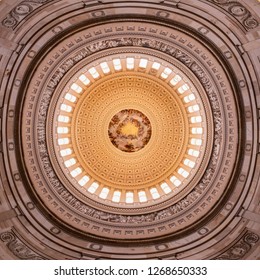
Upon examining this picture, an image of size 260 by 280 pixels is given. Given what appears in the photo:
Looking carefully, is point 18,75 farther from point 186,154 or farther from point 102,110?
point 186,154

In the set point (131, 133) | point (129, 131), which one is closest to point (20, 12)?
point (129, 131)

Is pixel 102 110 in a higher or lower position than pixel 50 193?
higher

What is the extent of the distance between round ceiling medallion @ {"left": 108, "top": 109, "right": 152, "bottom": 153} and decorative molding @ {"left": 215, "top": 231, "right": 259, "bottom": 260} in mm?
10050

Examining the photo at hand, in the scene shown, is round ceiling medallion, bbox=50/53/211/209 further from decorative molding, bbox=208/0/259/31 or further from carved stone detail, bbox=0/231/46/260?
decorative molding, bbox=208/0/259/31

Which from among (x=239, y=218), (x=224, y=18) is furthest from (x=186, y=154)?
(x=224, y=18)

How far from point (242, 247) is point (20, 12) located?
1365cm

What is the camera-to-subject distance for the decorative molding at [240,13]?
48.1 feet

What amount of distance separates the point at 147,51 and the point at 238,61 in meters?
4.53

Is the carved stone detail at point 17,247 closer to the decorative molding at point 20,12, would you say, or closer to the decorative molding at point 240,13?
the decorative molding at point 20,12

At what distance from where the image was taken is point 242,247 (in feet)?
57.0

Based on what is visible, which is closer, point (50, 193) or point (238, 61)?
point (238, 61)

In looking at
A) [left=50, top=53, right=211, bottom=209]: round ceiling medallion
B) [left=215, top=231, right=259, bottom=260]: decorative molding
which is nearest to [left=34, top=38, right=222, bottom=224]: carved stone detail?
[left=50, top=53, right=211, bottom=209]: round ceiling medallion

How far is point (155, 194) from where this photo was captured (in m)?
23.8
